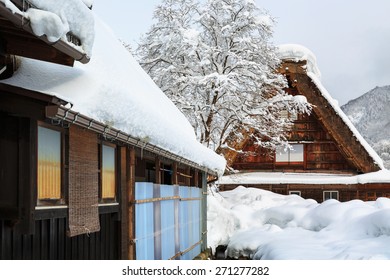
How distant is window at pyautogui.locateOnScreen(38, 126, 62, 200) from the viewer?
16.1 feet

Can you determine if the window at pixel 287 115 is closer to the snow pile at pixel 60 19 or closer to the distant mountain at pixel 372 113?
the snow pile at pixel 60 19

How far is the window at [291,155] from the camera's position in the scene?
918 inches

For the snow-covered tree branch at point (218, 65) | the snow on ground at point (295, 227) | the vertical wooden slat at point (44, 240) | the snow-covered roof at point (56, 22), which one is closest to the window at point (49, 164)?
the vertical wooden slat at point (44, 240)

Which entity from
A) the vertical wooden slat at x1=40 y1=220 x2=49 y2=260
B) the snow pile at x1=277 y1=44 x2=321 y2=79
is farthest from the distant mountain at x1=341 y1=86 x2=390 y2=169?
the vertical wooden slat at x1=40 y1=220 x2=49 y2=260

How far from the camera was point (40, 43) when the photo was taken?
4387 mm

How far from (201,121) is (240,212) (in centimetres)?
333

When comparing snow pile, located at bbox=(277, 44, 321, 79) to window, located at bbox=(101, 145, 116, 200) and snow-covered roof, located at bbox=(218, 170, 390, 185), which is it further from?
window, located at bbox=(101, 145, 116, 200)

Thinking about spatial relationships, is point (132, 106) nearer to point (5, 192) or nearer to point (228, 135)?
point (5, 192)

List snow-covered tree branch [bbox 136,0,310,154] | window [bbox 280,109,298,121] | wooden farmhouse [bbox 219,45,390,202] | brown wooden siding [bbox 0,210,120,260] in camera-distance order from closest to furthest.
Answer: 1. brown wooden siding [bbox 0,210,120,260]
2. snow-covered tree branch [bbox 136,0,310,154]
3. wooden farmhouse [bbox 219,45,390,202]
4. window [bbox 280,109,298,121]

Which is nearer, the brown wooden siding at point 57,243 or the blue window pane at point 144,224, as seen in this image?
the brown wooden siding at point 57,243

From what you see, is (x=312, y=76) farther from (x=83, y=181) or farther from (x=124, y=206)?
(x=83, y=181)

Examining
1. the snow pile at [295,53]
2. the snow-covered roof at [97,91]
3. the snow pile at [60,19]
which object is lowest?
the snow-covered roof at [97,91]

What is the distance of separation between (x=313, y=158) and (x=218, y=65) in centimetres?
646

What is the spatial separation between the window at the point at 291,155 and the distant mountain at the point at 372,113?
30.9 metres
